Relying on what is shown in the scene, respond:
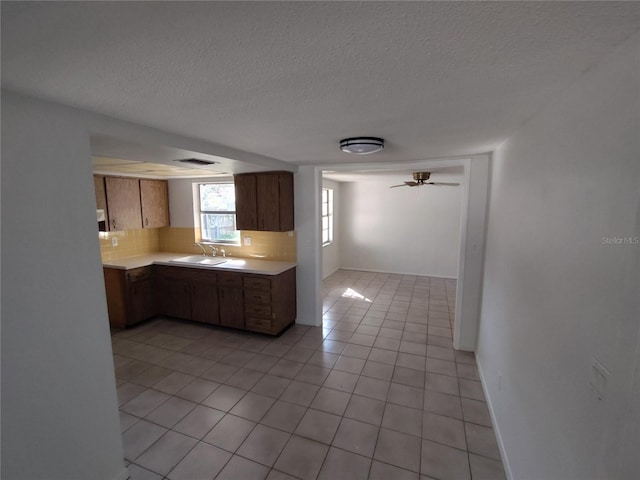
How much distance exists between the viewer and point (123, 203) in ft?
13.0

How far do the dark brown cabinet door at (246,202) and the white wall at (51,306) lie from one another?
7.60 feet

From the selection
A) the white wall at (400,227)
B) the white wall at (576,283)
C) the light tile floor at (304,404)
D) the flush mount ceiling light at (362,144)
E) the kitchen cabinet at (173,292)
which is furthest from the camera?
the white wall at (400,227)

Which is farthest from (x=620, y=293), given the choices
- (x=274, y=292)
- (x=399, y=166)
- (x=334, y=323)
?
(x=334, y=323)

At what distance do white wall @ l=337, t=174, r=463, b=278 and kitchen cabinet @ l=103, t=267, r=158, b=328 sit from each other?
4485mm

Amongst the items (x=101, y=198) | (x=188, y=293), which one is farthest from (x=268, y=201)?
(x=101, y=198)

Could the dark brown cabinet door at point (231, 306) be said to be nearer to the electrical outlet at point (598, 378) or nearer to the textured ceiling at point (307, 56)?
the textured ceiling at point (307, 56)

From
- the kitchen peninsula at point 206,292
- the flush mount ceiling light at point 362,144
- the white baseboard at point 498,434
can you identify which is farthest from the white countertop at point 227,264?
the white baseboard at point 498,434

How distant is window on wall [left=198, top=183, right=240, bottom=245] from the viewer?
181 inches

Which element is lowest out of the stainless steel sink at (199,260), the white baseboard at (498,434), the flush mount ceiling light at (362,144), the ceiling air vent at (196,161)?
the white baseboard at (498,434)

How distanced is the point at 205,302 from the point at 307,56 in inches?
143

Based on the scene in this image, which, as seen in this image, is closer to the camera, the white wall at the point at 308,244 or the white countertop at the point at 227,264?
the white countertop at the point at 227,264

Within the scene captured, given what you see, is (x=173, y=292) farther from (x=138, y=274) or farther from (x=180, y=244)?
(x=180, y=244)

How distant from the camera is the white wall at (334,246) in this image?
655cm

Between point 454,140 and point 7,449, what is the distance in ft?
10.6
